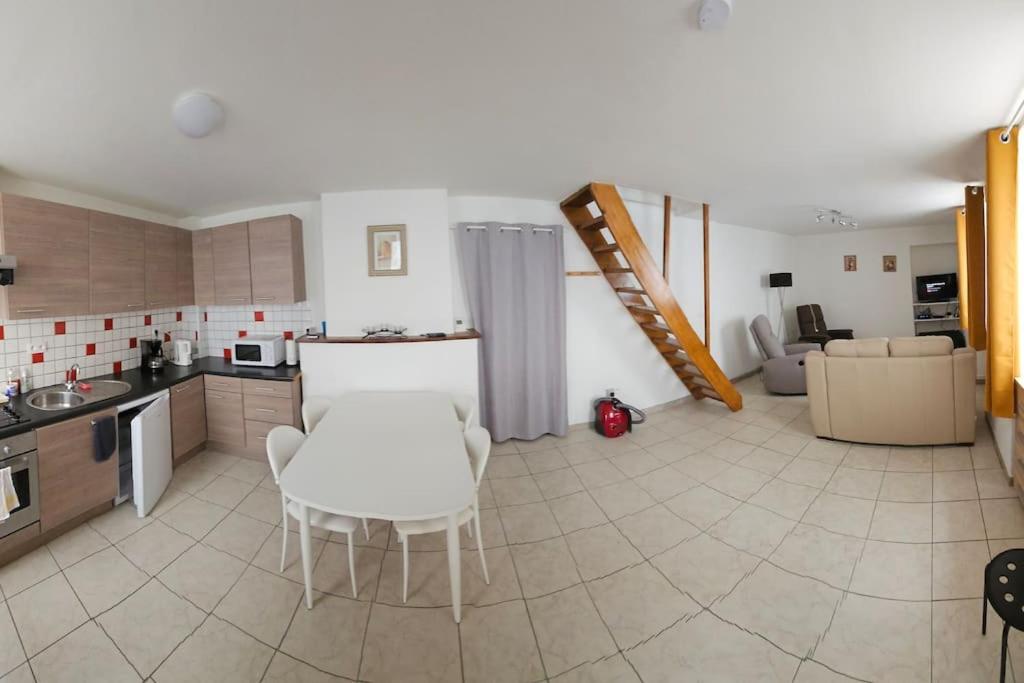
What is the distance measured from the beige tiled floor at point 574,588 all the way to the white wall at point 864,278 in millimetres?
4594

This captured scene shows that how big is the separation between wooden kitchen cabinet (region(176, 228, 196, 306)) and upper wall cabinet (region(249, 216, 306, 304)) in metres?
0.72

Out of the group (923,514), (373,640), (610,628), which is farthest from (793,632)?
(373,640)

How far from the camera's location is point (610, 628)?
4.79ft

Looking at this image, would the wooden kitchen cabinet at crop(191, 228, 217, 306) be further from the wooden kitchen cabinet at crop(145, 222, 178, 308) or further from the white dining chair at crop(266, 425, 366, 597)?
the white dining chair at crop(266, 425, 366, 597)

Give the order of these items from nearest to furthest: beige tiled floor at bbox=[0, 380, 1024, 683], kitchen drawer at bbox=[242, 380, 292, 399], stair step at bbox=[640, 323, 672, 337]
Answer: beige tiled floor at bbox=[0, 380, 1024, 683]
kitchen drawer at bbox=[242, 380, 292, 399]
stair step at bbox=[640, 323, 672, 337]

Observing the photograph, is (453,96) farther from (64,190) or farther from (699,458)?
(64,190)

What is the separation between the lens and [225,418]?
9.86ft

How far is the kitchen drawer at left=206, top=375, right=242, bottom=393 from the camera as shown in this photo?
2957 mm

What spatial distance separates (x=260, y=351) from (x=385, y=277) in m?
1.29

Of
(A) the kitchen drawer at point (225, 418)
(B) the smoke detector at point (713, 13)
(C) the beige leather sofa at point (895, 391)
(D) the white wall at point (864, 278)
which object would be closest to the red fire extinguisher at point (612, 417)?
(C) the beige leather sofa at point (895, 391)

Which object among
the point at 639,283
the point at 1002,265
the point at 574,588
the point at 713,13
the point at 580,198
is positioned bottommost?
the point at 574,588

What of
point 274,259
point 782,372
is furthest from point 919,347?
point 274,259

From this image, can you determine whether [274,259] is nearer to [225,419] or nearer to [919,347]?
[225,419]

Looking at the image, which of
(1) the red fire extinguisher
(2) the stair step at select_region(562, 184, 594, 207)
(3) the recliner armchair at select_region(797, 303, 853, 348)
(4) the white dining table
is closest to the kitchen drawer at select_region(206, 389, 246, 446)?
(4) the white dining table
